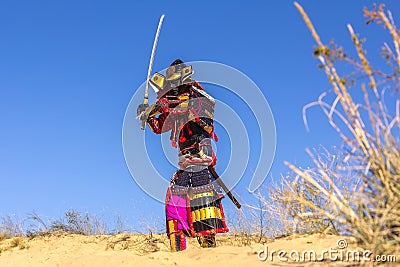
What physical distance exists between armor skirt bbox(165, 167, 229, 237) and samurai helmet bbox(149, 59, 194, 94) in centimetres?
125

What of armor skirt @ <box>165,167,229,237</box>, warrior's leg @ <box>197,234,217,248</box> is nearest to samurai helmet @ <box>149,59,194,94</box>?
armor skirt @ <box>165,167,229,237</box>

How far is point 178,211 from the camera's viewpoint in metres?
6.07

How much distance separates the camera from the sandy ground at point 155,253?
350 centimetres

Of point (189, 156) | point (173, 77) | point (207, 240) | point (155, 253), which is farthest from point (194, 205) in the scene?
point (173, 77)

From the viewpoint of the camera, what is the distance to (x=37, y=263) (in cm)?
574

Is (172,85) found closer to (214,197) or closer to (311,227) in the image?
(214,197)

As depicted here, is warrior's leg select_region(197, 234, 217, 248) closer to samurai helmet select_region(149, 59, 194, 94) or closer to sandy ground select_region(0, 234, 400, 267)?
sandy ground select_region(0, 234, 400, 267)

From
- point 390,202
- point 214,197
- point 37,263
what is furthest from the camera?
point 214,197

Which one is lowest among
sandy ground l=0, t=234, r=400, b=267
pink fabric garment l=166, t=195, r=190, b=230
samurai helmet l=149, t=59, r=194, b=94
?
sandy ground l=0, t=234, r=400, b=267

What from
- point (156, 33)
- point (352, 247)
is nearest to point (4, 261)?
point (156, 33)

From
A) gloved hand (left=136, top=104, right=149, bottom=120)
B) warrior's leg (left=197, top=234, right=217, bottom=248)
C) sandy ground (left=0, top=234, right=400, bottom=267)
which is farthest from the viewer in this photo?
gloved hand (left=136, top=104, right=149, bottom=120)

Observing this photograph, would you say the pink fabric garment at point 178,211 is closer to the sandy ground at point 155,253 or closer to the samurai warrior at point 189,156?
the samurai warrior at point 189,156

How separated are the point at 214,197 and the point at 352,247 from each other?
311 centimetres

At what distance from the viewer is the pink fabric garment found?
6.00 meters
